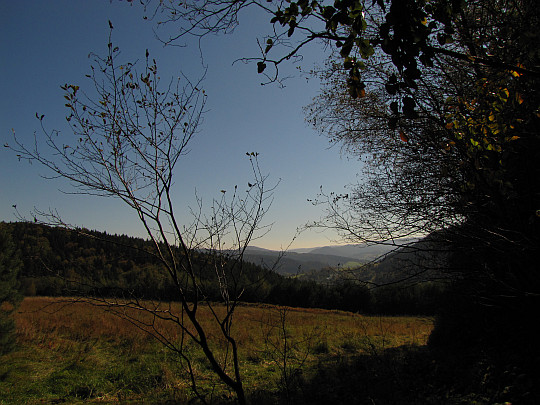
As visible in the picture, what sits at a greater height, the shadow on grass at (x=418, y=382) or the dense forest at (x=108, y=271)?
A: the dense forest at (x=108, y=271)

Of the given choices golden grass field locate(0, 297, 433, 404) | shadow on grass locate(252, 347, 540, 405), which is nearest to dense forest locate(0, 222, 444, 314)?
golden grass field locate(0, 297, 433, 404)

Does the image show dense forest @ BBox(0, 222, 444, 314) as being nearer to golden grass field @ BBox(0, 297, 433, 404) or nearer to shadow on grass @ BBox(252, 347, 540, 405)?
golden grass field @ BBox(0, 297, 433, 404)

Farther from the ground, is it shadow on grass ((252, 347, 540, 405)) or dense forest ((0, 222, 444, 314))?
dense forest ((0, 222, 444, 314))

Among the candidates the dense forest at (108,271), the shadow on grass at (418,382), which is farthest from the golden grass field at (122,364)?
the dense forest at (108,271)

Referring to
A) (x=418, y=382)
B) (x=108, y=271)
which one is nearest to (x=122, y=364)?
(x=418, y=382)

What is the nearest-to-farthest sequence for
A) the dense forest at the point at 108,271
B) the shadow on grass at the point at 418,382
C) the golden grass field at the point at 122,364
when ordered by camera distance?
the dense forest at the point at 108,271 → the shadow on grass at the point at 418,382 → the golden grass field at the point at 122,364

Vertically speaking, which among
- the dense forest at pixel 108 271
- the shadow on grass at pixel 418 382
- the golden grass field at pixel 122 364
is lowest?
the golden grass field at pixel 122 364

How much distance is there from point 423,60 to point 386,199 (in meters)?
3.68

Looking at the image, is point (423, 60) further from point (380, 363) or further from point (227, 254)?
point (380, 363)

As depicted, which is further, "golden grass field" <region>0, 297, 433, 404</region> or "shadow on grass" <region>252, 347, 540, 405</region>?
"golden grass field" <region>0, 297, 433, 404</region>

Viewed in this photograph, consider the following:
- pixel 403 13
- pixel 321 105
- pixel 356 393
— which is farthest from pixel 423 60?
pixel 356 393

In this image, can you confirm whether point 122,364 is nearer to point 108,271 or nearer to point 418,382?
point 418,382

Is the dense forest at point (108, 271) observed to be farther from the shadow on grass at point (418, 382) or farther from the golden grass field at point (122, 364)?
the shadow on grass at point (418, 382)

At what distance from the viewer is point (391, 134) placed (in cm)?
508
